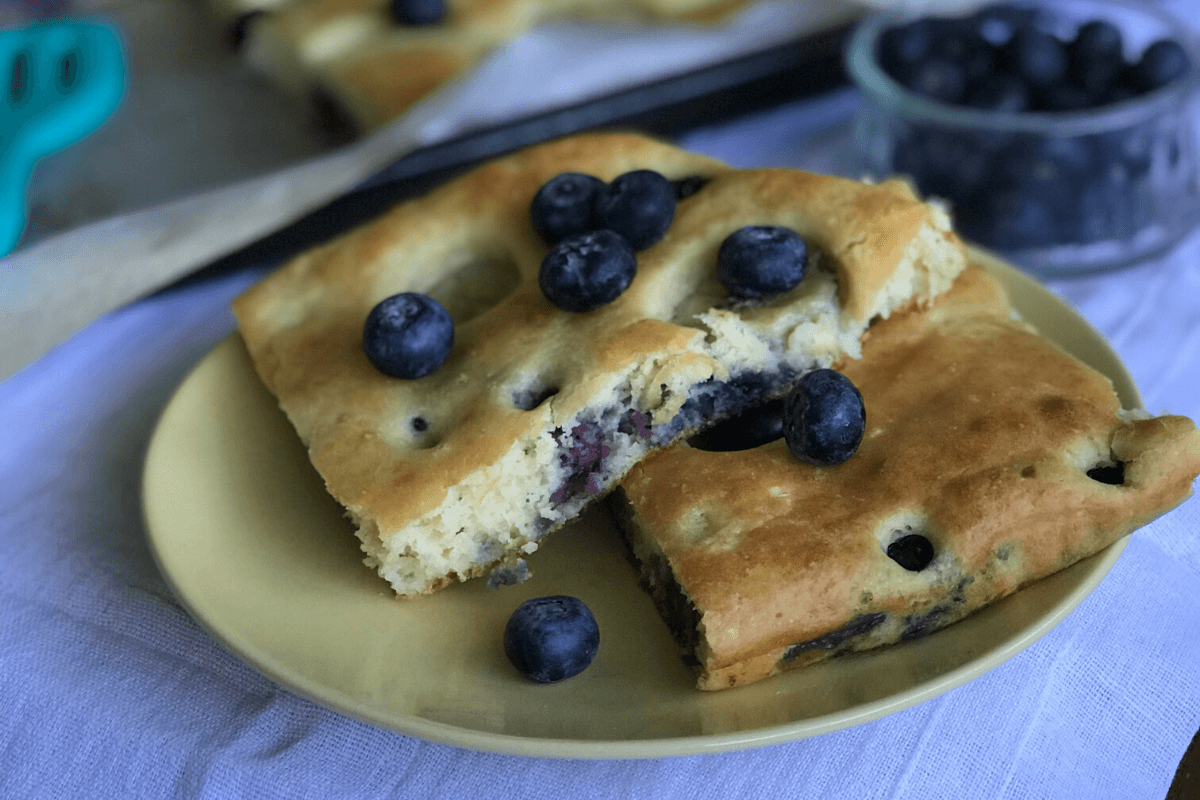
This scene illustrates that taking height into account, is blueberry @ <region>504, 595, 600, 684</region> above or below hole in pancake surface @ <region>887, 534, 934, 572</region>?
above

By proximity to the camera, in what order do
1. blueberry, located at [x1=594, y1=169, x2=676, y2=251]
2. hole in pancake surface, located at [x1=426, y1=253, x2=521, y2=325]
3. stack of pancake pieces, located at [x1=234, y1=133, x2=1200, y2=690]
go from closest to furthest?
stack of pancake pieces, located at [x1=234, y1=133, x2=1200, y2=690]
blueberry, located at [x1=594, y1=169, x2=676, y2=251]
hole in pancake surface, located at [x1=426, y1=253, x2=521, y2=325]

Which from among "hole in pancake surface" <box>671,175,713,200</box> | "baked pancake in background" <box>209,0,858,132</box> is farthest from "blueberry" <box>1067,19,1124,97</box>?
"hole in pancake surface" <box>671,175,713,200</box>

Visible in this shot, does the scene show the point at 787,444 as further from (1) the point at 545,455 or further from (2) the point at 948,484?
(1) the point at 545,455

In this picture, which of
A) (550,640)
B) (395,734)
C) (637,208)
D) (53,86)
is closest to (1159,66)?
(637,208)

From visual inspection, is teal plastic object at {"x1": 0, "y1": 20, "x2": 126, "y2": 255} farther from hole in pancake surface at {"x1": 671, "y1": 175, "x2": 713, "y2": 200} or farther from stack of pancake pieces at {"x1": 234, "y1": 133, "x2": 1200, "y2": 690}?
hole in pancake surface at {"x1": 671, "y1": 175, "x2": 713, "y2": 200}

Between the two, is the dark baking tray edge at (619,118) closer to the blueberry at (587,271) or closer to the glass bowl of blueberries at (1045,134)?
the glass bowl of blueberries at (1045,134)
